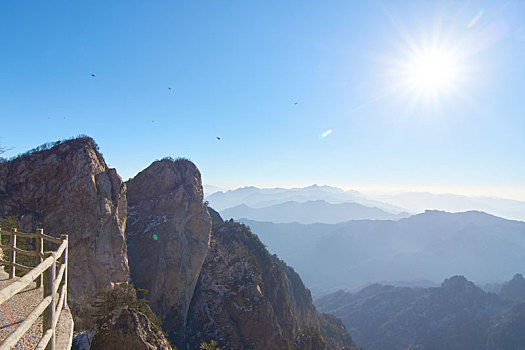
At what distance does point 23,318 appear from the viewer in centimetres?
543

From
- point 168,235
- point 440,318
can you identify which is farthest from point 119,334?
point 440,318

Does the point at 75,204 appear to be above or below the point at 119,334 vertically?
above

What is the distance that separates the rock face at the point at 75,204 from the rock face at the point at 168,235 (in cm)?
532

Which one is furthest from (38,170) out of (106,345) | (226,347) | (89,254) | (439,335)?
(439,335)

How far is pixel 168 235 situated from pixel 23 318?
24.2m

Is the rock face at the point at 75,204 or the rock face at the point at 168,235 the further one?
the rock face at the point at 168,235

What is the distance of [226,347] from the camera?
2759 cm

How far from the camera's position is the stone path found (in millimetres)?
4922

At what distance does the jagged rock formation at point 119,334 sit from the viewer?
11188 millimetres

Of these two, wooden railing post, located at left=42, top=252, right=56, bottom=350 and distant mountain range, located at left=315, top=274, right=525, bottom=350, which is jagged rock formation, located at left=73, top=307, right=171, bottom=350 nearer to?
wooden railing post, located at left=42, top=252, right=56, bottom=350

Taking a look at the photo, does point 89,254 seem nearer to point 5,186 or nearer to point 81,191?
point 81,191

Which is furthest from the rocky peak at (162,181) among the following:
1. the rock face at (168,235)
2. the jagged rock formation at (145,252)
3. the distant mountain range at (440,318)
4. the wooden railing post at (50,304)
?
the distant mountain range at (440,318)

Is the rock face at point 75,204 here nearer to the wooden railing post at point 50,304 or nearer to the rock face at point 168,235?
the rock face at point 168,235

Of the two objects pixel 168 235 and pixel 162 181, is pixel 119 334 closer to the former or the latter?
pixel 168 235
